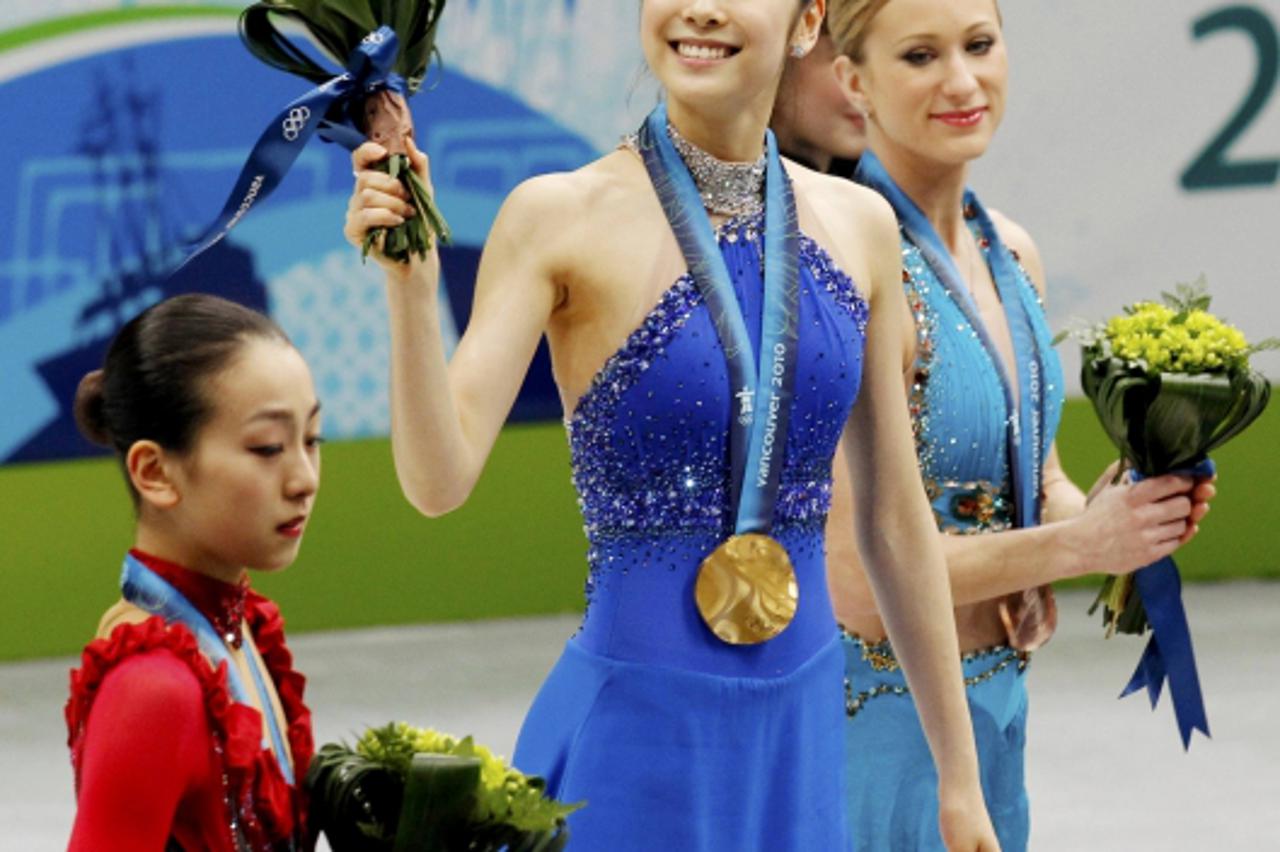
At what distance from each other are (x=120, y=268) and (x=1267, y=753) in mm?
3430

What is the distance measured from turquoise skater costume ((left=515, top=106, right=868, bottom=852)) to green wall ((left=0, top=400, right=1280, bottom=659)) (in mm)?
4523

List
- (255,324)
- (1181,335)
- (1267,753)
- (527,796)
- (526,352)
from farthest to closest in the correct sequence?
(1267,753) → (1181,335) → (526,352) → (255,324) → (527,796)

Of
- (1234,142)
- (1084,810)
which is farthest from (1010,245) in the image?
(1234,142)

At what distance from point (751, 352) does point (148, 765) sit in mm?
775

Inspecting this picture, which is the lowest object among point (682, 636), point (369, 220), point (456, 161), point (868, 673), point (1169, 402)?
point (868, 673)

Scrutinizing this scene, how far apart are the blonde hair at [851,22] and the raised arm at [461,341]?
0.83 metres

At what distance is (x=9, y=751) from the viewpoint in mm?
5938

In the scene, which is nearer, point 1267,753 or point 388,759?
point 388,759

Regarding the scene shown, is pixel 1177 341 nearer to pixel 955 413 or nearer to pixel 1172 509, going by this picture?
pixel 1172 509

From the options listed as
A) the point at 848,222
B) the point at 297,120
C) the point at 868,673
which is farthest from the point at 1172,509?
the point at 297,120

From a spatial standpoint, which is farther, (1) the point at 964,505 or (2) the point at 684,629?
(1) the point at 964,505

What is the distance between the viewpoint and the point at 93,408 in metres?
2.05

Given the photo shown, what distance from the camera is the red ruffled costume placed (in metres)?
1.77

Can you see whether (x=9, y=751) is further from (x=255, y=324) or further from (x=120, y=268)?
(x=255, y=324)
